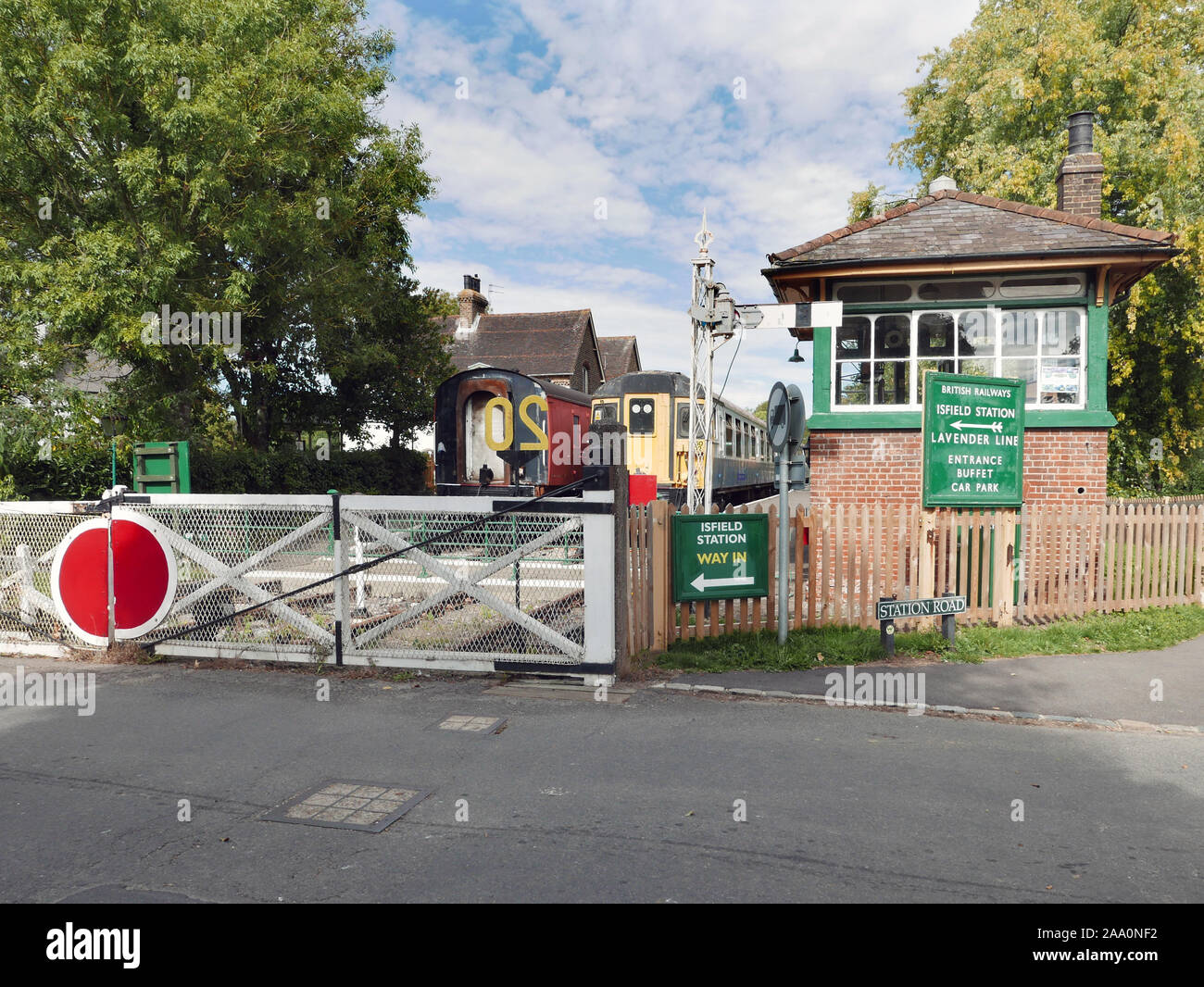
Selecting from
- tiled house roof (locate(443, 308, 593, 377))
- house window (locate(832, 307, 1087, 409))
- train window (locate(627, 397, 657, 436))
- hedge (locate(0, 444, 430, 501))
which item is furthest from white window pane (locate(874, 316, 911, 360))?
tiled house roof (locate(443, 308, 593, 377))

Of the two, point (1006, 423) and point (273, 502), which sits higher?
point (1006, 423)

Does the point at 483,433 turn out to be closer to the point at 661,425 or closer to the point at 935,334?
the point at 661,425

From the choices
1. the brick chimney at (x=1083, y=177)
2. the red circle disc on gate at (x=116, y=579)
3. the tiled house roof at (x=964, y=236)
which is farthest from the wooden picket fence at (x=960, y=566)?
the brick chimney at (x=1083, y=177)

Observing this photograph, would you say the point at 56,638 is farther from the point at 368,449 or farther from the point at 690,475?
the point at 368,449

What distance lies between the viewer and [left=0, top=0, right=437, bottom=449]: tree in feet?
43.5

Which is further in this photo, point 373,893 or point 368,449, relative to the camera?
point 368,449

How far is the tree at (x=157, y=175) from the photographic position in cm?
1327

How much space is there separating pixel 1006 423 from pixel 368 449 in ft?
65.9

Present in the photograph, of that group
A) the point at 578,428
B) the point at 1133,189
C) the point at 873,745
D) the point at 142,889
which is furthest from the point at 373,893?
the point at 1133,189

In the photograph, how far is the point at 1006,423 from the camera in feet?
31.7

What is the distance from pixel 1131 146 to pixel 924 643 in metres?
17.6

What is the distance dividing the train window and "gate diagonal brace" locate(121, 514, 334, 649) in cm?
1364
